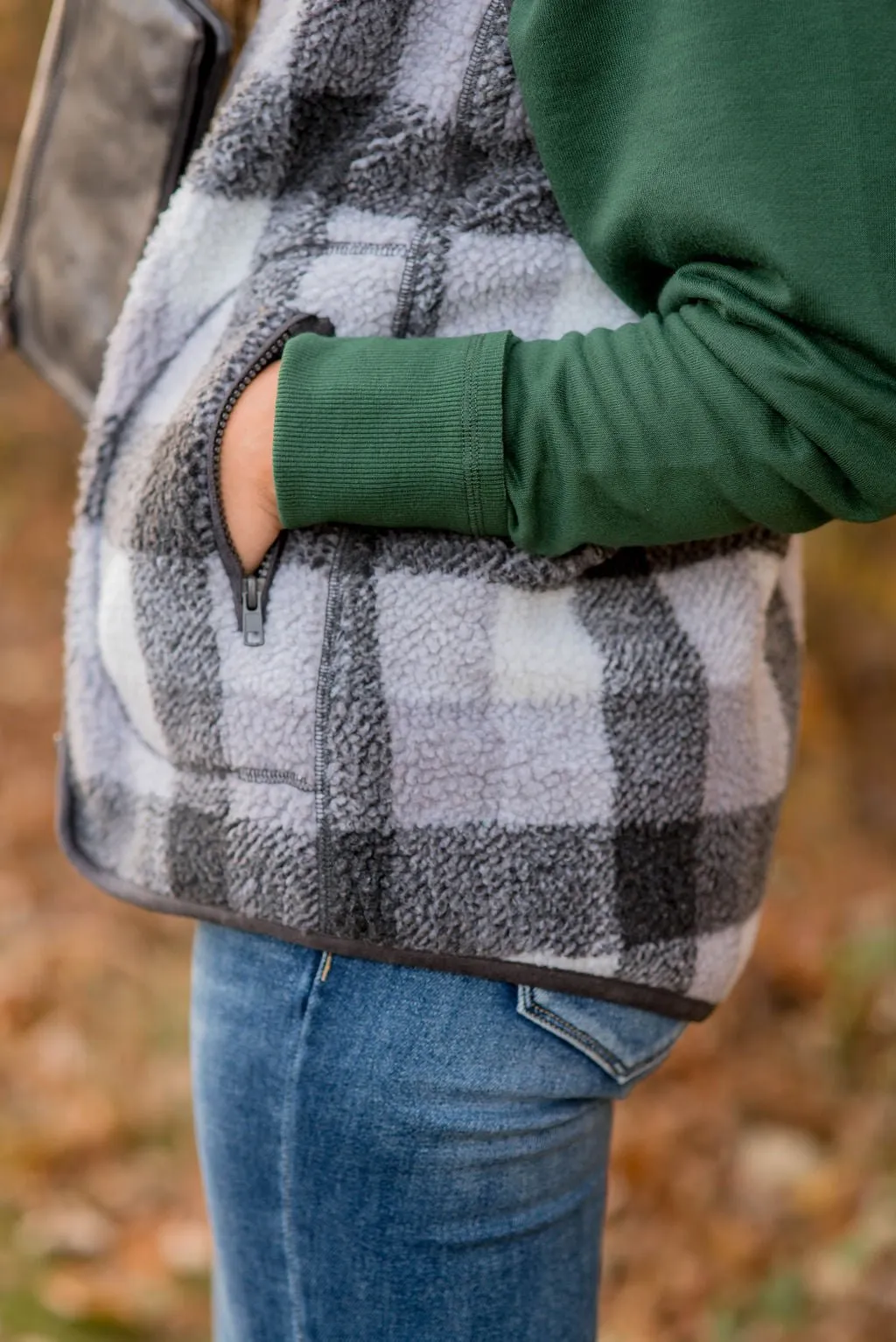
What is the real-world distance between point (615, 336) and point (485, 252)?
13 centimetres

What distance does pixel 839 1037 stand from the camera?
2934 mm

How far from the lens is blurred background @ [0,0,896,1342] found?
2475 millimetres

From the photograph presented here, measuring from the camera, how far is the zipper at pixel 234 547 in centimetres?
95

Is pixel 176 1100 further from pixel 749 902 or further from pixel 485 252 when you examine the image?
pixel 485 252

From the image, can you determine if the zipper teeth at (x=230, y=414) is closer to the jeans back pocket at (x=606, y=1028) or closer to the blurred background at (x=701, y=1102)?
the jeans back pocket at (x=606, y=1028)

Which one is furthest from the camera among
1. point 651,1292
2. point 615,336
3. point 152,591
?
point 651,1292

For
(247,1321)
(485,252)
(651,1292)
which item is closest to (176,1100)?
(651,1292)

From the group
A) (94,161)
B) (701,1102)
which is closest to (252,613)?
(94,161)

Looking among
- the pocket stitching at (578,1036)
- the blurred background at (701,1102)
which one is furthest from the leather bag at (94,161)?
the blurred background at (701,1102)

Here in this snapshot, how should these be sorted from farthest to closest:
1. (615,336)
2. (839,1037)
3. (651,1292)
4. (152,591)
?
(839,1037), (651,1292), (152,591), (615,336)

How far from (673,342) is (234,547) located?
A: 32cm

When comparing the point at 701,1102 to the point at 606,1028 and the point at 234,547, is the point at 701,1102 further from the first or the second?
the point at 234,547

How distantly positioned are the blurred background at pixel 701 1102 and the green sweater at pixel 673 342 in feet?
6.26

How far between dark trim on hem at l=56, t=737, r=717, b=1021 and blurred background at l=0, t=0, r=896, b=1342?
5.19 ft
